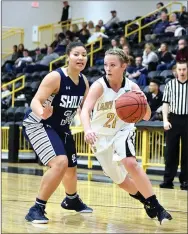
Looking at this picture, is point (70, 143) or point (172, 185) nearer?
point (70, 143)

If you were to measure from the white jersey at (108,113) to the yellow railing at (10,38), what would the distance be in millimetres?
17487

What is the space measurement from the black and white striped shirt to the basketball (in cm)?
290

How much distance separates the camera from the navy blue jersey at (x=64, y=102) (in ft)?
16.1

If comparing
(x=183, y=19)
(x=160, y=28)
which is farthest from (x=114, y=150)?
(x=160, y=28)

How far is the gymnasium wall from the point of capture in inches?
823

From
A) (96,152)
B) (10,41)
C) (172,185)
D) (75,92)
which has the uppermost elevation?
(10,41)

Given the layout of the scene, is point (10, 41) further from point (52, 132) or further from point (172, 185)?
point (52, 132)

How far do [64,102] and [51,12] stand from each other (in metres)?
18.7

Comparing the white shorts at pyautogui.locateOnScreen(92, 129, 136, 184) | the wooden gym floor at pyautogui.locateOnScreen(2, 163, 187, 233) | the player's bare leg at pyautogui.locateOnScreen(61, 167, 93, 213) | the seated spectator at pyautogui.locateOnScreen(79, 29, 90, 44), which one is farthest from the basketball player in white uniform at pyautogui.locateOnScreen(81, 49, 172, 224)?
the seated spectator at pyautogui.locateOnScreen(79, 29, 90, 44)

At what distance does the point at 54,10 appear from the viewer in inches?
912

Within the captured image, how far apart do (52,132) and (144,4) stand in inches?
634

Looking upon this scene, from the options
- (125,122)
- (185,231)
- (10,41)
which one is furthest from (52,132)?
(10,41)

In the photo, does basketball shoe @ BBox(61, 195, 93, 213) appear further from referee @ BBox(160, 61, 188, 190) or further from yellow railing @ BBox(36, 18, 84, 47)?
yellow railing @ BBox(36, 18, 84, 47)

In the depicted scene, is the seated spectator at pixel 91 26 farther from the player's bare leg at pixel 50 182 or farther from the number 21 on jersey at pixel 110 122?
the player's bare leg at pixel 50 182
